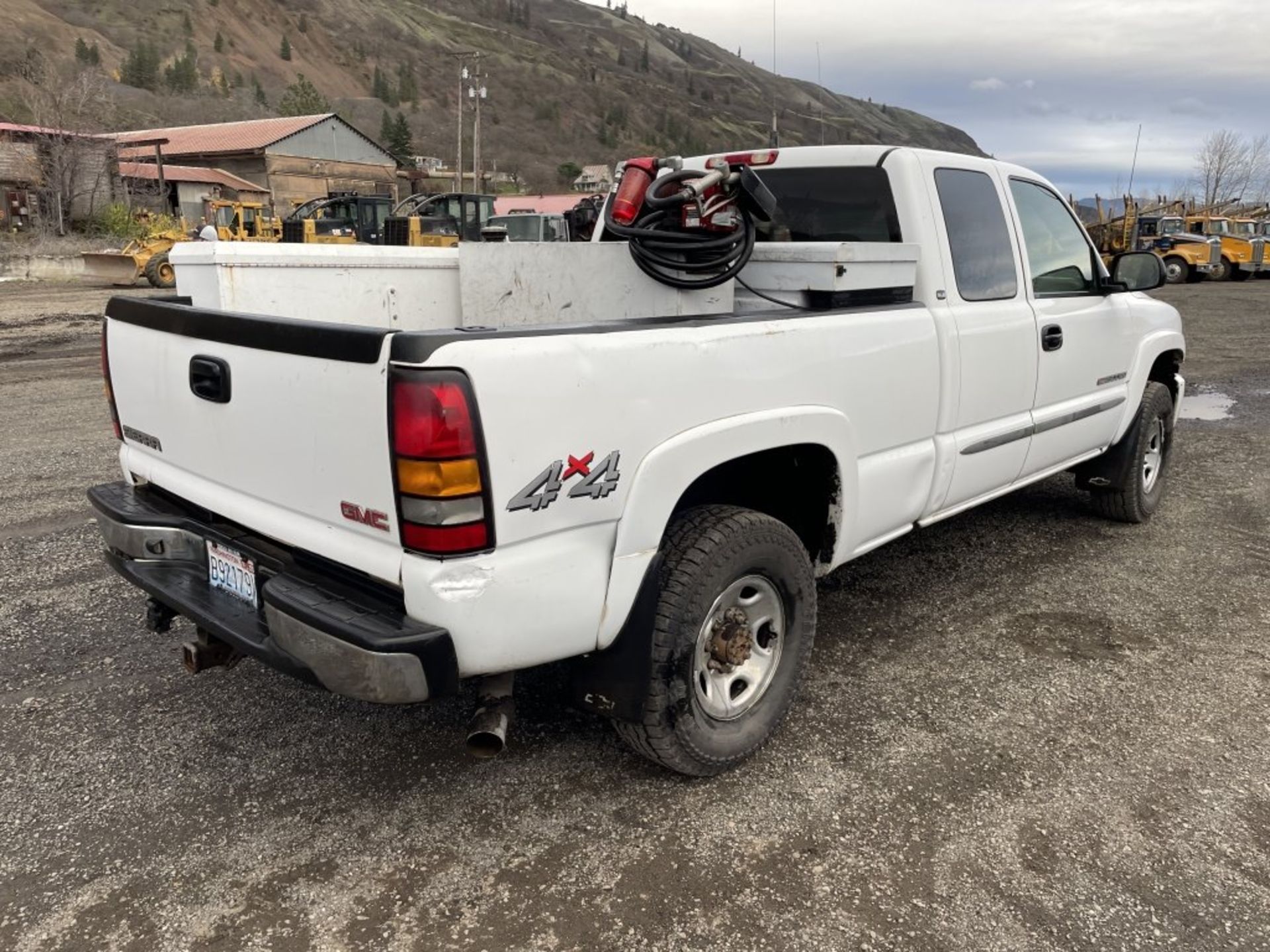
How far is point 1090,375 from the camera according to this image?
15.7ft

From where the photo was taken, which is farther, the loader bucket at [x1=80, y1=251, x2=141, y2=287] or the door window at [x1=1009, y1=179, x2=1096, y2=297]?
the loader bucket at [x1=80, y1=251, x2=141, y2=287]

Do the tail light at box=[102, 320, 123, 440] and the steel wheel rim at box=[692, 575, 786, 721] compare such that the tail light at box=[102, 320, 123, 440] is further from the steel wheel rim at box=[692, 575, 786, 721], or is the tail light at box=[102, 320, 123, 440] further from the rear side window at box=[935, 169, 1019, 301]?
the rear side window at box=[935, 169, 1019, 301]

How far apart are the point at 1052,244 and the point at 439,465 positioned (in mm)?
3598

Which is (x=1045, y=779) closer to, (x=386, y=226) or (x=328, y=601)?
(x=328, y=601)

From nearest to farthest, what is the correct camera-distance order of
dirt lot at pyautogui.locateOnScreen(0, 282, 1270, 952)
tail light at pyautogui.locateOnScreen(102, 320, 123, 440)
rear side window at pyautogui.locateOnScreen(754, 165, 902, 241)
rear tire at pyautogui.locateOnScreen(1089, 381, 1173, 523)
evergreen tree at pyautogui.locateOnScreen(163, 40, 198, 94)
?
dirt lot at pyautogui.locateOnScreen(0, 282, 1270, 952) → tail light at pyautogui.locateOnScreen(102, 320, 123, 440) → rear side window at pyautogui.locateOnScreen(754, 165, 902, 241) → rear tire at pyautogui.locateOnScreen(1089, 381, 1173, 523) → evergreen tree at pyautogui.locateOnScreen(163, 40, 198, 94)

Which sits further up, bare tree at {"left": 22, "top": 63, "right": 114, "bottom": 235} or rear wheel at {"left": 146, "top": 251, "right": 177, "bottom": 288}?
bare tree at {"left": 22, "top": 63, "right": 114, "bottom": 235}

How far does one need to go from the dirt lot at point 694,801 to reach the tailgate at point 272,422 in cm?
91

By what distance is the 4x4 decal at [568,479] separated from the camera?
7.72 feet

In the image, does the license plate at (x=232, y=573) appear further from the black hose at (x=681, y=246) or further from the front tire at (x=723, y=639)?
the black hose at (x=681, y=246)

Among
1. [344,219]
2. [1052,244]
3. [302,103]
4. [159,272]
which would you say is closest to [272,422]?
[1052,244]

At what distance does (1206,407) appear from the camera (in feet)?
33.0

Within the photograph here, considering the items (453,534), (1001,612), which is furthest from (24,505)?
(1001,612)

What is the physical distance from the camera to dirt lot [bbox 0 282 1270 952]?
2473mm

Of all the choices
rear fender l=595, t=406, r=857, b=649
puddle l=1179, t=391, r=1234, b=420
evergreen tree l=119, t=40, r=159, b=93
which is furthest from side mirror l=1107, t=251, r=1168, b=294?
evergreen tree l=119, t=40, r=159, b=93
